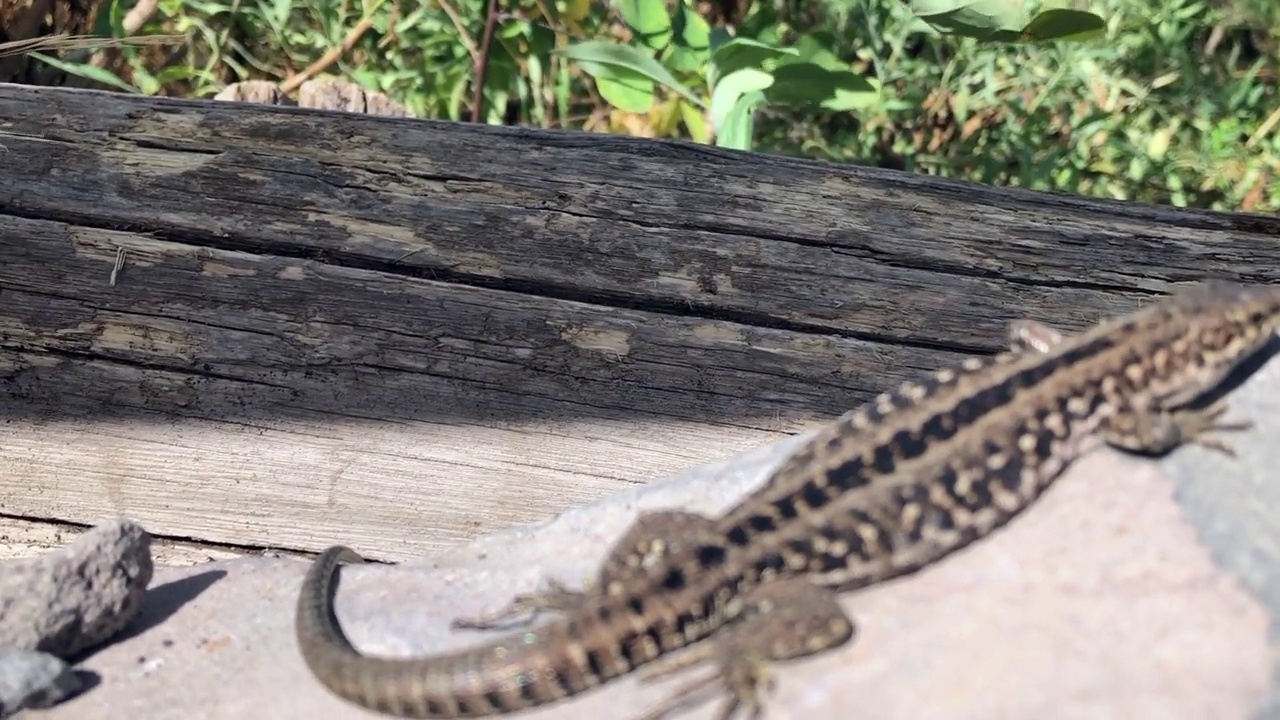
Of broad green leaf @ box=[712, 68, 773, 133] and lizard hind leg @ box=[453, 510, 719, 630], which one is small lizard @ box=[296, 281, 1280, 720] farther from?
broad green leaf @ box=[712, 68, 773, 133]

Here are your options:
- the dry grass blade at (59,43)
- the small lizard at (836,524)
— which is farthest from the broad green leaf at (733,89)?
the dry grass blade at (59,43)

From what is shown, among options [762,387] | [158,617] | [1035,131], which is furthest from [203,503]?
[1035,131]

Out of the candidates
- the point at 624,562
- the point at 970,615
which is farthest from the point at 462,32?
the point at 970,615

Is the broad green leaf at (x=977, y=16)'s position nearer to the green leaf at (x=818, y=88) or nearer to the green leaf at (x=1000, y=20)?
the green leaf at (x=1000, y=20)

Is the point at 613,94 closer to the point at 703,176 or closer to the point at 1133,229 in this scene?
the point at 703,176

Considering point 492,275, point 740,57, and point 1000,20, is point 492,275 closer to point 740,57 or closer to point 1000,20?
point 740,57
